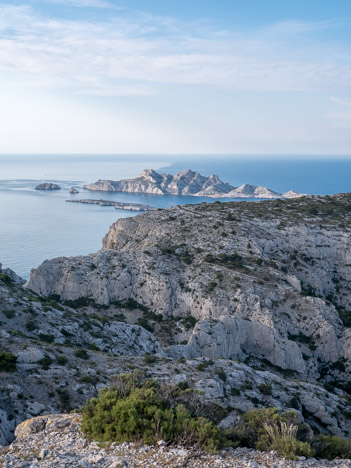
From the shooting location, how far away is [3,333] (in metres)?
20.5

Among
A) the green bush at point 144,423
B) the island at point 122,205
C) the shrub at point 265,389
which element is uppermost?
the island at point 122,205

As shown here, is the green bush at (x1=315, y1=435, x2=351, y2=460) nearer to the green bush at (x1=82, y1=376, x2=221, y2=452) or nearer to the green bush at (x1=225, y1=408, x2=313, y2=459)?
the green bush at (x1=225, y1=408, x2=313, y2=459)

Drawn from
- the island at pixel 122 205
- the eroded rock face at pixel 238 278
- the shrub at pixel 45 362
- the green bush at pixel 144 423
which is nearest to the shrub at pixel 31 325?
the shrub at pixel 45 362

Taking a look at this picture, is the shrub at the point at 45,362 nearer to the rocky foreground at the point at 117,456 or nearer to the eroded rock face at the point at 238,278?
the rocky foreground at the point at 117,456

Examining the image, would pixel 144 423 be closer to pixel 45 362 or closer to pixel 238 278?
pixel 45 362

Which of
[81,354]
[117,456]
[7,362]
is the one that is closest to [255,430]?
[117,456]

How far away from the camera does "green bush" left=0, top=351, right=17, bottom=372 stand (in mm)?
17156

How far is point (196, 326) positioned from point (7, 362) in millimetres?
17373

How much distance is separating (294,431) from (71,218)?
446 ft

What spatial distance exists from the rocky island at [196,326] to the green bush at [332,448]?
0.06 m

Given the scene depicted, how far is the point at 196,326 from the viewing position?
105 feet

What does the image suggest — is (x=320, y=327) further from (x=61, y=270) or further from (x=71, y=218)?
(x=71, y=218)

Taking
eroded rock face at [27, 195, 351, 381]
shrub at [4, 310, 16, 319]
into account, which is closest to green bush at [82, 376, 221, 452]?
shrub at [4, 310, 16, 319]

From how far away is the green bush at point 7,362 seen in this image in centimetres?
1716
